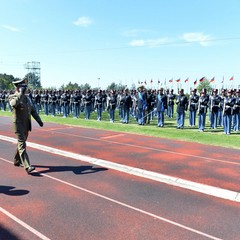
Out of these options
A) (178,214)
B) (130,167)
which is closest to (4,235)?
(178,214)

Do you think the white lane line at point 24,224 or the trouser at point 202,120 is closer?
the white lane line at point 24,224

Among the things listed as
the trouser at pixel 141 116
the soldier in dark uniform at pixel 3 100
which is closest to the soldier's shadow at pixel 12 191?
the trouser at pixel 141 116

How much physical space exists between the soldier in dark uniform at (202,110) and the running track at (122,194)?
14.5 ft

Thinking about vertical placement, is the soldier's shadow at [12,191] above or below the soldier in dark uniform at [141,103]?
below

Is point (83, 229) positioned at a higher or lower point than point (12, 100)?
lower

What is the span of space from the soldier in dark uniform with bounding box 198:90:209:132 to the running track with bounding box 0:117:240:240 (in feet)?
14.5

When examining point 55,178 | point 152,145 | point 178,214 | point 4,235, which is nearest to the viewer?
point 4,235

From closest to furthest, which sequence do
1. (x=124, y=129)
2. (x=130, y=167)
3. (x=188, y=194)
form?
(x=188, y=194) → (x=130, y=167) → (x=124, y=129)

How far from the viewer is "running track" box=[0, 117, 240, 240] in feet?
14.1

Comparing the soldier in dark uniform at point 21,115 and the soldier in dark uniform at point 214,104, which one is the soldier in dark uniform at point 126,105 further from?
the soldier in dark uniform at point 21,115

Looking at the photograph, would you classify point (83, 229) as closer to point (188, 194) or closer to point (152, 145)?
point (188, 194)

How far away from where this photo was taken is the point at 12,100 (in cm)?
677

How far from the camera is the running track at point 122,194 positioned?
4305 mm

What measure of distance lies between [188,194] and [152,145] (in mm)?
4811
